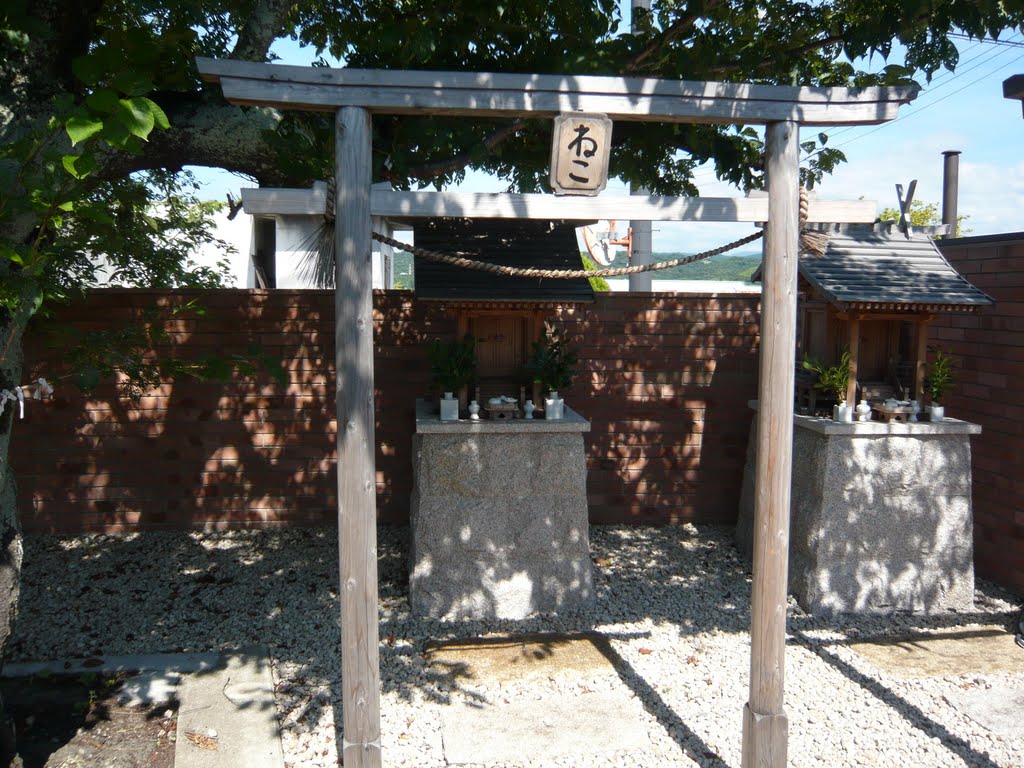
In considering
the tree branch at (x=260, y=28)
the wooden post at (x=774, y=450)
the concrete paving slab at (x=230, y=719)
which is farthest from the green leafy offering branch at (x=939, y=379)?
the tree branch at (x=260, y=28)

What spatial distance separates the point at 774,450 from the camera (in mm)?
3938

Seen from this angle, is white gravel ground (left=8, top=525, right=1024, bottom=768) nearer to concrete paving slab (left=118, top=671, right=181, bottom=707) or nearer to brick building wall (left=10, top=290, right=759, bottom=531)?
brick building wall (left=10, top=290, right=759, bottom=531)

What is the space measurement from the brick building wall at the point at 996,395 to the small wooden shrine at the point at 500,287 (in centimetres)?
319

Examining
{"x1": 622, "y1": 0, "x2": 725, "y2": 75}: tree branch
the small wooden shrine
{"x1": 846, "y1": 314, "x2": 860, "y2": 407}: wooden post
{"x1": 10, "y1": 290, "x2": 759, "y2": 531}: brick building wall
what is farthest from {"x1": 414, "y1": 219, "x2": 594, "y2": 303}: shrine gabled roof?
{"x1": 846, "y1": 314, "x2": 860, "y2": 407}: wooden post

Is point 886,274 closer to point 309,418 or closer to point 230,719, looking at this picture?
point 309,418

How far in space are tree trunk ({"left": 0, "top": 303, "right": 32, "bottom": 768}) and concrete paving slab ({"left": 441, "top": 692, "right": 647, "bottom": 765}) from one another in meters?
1.93

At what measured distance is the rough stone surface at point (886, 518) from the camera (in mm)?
5770

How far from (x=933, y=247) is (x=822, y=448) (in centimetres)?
174

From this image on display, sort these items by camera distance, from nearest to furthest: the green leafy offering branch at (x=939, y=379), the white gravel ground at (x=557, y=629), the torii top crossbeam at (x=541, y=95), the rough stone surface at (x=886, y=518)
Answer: the torii top crossbeam at (x=541, y=95) < the white gravel ground at (x=557, y=629) < the rough stone surface at (x=886, y=518) < the green leafy offering branch at (x=939, y=379)

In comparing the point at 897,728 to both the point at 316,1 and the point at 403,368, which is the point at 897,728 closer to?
the point at 403,368

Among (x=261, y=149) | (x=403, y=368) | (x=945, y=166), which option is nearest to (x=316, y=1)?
(x=261, y=149)

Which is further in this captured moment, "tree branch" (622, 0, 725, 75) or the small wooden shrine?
"tree branch" (622, 0, 725, 75)

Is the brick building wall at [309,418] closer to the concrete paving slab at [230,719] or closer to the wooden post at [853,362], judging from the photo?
the wooden post at [853,362]

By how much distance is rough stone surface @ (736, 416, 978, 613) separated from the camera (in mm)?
5770
